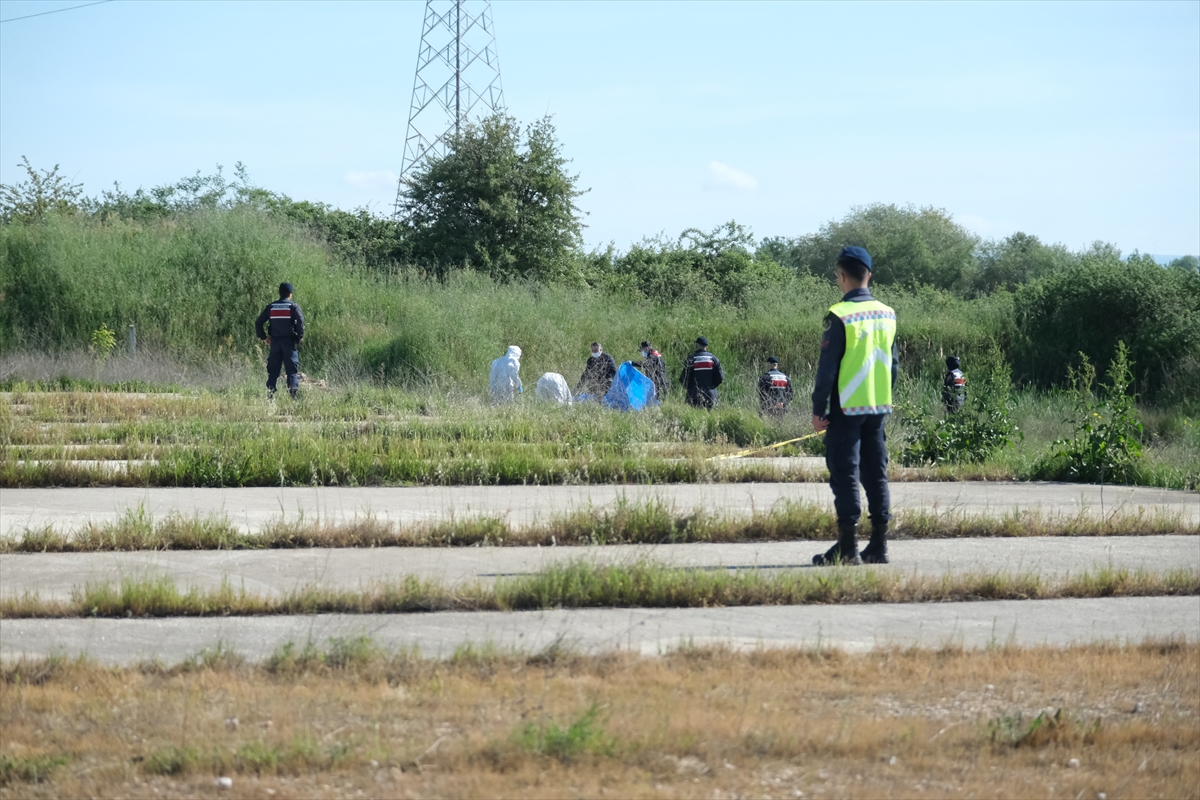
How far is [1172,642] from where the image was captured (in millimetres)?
5586

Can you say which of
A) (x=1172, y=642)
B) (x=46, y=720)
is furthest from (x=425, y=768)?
(x=1172, y=642)

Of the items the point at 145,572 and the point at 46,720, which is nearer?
the point at 46,720

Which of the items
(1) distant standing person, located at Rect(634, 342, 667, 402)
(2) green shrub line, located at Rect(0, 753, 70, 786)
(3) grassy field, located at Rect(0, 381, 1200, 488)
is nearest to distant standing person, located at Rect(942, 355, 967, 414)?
(3) grassy field, located at Rect(0, 381, 1200, 488)

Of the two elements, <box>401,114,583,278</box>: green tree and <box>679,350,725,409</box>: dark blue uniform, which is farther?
<box>401,114,583,278</box>: green tree

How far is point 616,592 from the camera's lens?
6.33m

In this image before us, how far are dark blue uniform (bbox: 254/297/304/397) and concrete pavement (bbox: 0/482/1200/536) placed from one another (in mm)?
9847

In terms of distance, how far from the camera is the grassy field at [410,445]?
11055mm

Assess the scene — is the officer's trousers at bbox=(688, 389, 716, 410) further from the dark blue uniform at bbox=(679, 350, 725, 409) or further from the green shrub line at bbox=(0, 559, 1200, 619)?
the green shrub line at bbox=(0, 559, 1200, 619)

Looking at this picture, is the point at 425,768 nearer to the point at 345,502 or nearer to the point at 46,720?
the point at 46,720

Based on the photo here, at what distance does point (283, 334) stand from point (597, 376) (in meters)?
5.65

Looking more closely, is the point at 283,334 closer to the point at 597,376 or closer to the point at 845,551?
the point at 597,376

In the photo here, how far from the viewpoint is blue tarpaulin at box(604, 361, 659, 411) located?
1791 cm

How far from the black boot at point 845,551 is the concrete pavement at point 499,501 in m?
1.32

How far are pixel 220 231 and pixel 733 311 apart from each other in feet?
43.8
